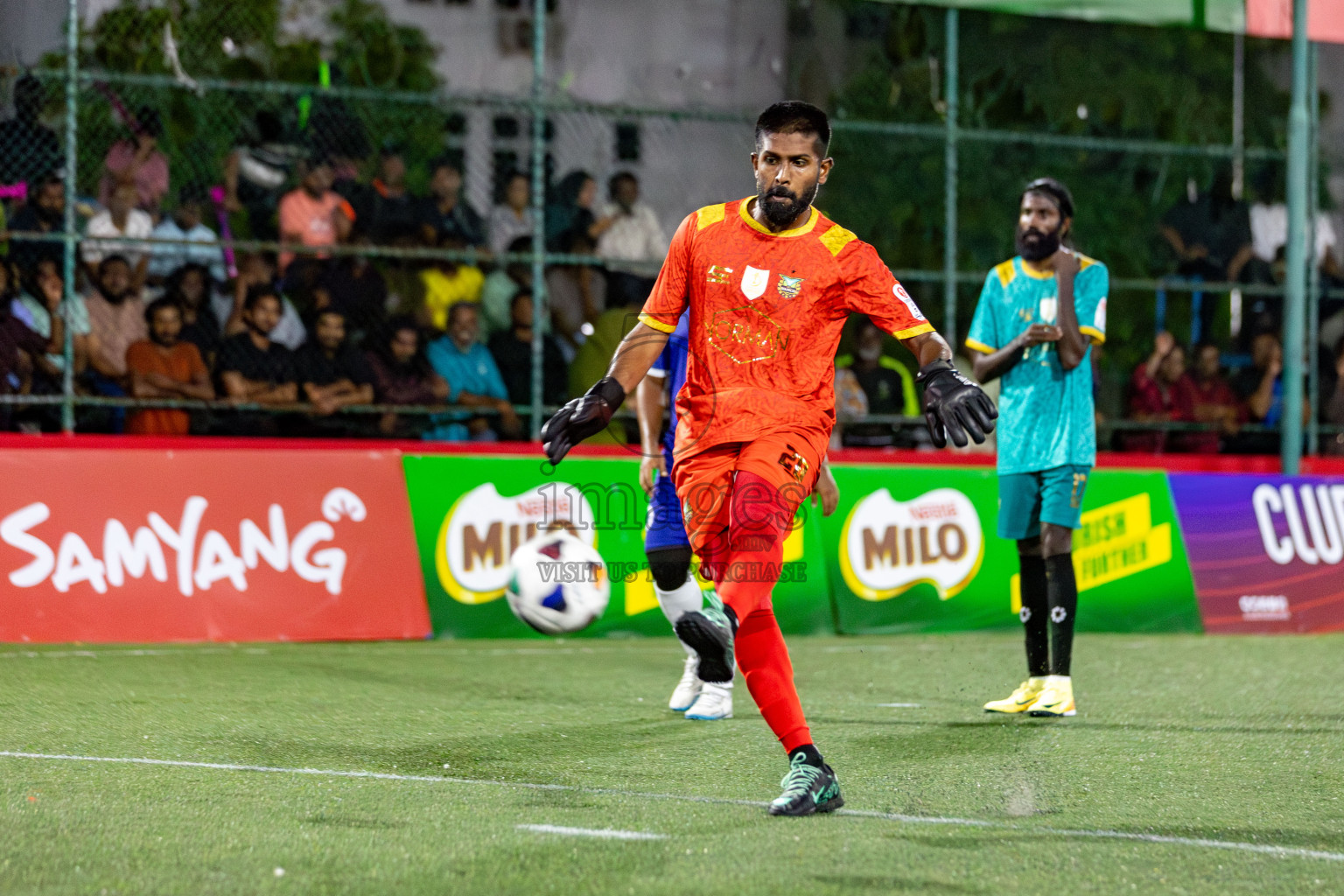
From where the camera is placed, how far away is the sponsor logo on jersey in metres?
5.12

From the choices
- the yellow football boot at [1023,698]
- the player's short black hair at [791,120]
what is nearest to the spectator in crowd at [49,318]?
the yellow football boot at [1023,698]

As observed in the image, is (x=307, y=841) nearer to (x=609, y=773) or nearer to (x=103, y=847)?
(x=103, y=847)

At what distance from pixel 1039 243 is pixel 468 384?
19.9 feet

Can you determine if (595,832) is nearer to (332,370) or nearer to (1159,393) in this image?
(332,370)

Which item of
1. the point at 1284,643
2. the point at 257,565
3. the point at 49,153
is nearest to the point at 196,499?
the point at 257,565

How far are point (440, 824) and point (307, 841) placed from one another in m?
0.40

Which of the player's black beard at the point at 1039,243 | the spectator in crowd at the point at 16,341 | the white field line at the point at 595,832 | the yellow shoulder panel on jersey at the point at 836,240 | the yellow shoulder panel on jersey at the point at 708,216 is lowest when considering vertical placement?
the white field line at the point at 595,832

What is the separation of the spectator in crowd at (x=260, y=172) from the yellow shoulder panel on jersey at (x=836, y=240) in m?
8.24

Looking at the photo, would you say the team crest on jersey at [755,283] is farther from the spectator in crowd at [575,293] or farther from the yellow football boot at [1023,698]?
the spectator in crowd at [575,293]

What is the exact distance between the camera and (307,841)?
4.46 meters

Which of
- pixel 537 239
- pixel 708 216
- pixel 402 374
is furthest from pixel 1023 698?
pixel 402 374

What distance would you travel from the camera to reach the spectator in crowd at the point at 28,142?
1177cm

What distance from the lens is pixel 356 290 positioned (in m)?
12.7

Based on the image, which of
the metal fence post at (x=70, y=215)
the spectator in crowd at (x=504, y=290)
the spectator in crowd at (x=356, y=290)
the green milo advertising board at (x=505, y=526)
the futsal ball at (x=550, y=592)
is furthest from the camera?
the spectator in crowd at (x=504, y=290)
